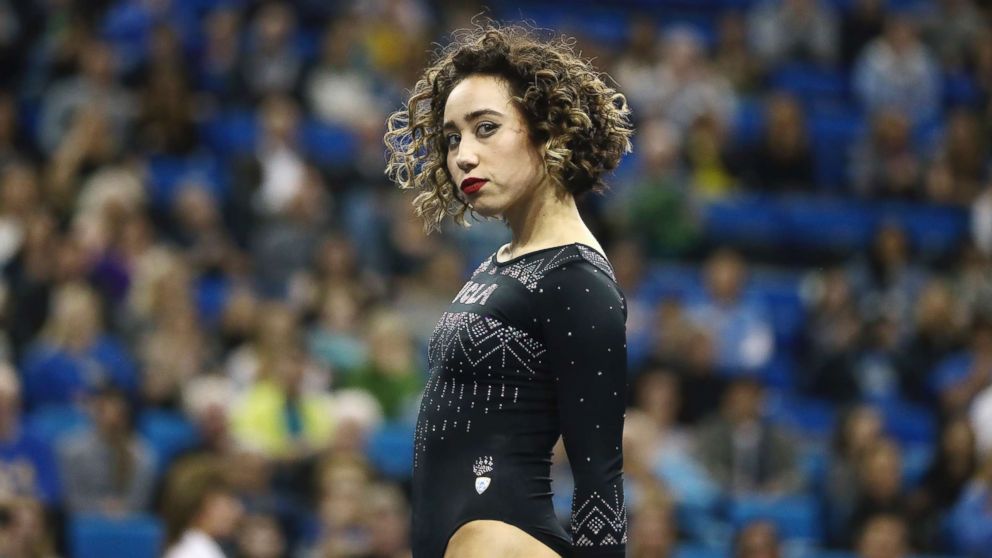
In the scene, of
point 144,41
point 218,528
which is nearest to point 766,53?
point 144,41

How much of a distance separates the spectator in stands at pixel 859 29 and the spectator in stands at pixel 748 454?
589 cm

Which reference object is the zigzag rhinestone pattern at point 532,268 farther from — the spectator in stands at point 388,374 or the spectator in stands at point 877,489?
the spectator in stands at point 388,374

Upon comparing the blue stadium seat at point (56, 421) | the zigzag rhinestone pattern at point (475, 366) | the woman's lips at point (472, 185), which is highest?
the blue stadium seat at point (56, 421)

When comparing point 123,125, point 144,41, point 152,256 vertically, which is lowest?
point 152,256

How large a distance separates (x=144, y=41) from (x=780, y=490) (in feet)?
19.7

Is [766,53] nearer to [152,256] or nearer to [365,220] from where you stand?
[365,220]

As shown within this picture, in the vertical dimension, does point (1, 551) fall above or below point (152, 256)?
below

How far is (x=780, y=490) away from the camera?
344 inches

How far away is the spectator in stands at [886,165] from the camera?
1216 cm

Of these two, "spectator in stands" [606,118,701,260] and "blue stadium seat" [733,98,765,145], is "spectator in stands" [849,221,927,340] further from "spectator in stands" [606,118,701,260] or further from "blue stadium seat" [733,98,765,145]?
"blue stadium seat" [733,98,765,145]

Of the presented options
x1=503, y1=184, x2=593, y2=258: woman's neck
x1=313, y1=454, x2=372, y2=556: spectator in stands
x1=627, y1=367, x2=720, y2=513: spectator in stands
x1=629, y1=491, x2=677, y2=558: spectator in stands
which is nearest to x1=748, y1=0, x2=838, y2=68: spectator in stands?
x1=627, y1=367, x2=720, y2=513: spectator in stands

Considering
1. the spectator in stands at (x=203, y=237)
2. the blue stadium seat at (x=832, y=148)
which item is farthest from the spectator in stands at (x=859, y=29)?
the spectator in stands at (x=203, y=237)

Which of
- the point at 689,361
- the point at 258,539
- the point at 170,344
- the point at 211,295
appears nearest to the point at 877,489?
the point at 689,361

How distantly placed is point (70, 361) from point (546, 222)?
19.0 ft
